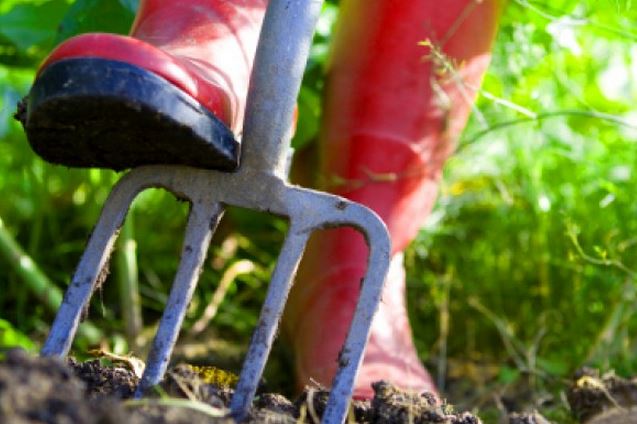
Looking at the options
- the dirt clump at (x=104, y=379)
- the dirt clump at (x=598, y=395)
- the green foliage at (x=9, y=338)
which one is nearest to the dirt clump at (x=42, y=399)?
the dirt clump at (x=104, y=379)

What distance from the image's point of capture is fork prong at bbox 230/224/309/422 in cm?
116

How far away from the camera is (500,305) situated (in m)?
2.17

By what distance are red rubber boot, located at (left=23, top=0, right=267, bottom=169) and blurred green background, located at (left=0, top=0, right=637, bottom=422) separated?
1.51 ft

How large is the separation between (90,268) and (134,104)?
0.21 metres

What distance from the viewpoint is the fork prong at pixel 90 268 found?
1221 millimetres

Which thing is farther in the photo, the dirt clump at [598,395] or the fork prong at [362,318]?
the dirt clump at [598,395]

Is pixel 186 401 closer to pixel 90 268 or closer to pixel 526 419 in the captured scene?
pixel 90 268

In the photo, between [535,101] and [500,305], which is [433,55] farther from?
[500,305]

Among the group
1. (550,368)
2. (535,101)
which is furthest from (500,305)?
(535,101)

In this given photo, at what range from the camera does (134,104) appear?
115cm

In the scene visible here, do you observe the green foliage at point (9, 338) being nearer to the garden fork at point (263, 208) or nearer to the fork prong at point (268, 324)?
the garden fork at point (263, 208)

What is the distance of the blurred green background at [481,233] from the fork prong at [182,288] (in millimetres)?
575

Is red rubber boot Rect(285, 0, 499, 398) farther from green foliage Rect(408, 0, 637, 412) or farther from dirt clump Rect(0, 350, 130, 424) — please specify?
dirt clump Rect(0, 350, 130, 424)

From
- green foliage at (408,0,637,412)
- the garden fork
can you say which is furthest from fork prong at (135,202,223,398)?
green foliage at (408,0,637,412)
